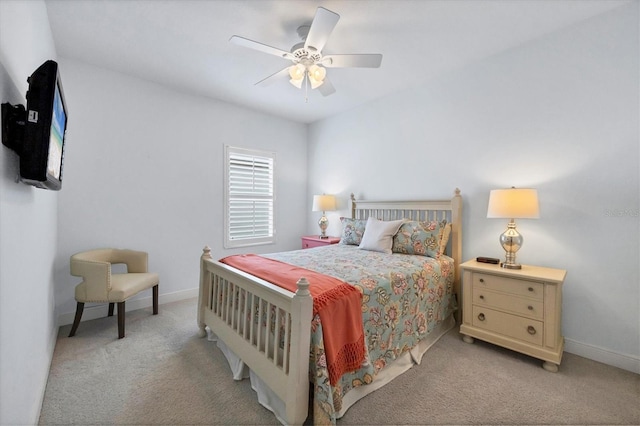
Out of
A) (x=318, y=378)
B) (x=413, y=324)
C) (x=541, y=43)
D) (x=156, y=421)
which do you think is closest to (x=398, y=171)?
(x=541, y=43)

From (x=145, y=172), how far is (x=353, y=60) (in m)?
2.66

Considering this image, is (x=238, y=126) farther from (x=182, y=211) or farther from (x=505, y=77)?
(x=505, y=77)

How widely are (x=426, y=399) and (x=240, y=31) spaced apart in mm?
3039

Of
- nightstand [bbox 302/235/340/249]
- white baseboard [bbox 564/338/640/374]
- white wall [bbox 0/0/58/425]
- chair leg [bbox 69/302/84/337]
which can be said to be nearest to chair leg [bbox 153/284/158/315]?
chair leg [bbox 69/302/84/337]

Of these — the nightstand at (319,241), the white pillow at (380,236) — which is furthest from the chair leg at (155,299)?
the white pillow at (380,236)

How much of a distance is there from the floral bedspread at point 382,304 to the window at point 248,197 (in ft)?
5.07

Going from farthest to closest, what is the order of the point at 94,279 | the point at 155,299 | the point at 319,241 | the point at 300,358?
the point at 319,241
the point at 155,299
the point at 94,279
the point at 300,358

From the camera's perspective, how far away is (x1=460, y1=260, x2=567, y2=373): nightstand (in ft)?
6.68

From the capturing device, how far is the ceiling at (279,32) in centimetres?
203

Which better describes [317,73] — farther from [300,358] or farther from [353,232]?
[300,358]

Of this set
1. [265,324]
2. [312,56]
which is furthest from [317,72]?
[265,324]

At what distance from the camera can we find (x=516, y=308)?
2.19 meters

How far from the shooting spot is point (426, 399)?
173cm

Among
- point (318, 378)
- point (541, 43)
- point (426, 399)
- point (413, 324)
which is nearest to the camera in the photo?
point (318, 378)
